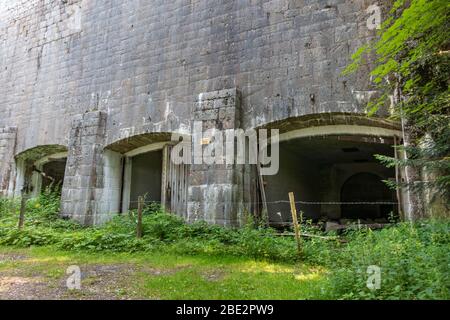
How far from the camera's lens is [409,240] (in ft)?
12.5

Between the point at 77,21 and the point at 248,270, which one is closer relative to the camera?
the point at 248,270

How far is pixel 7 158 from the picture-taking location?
33.4ft

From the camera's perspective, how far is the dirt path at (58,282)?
3.54 metres

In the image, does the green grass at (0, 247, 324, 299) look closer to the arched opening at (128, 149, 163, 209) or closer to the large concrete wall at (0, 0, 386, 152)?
the large concrete wall at (0, 0, 386, 152)

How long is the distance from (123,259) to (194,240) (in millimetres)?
1254

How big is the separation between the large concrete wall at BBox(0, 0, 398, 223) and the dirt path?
131 inches

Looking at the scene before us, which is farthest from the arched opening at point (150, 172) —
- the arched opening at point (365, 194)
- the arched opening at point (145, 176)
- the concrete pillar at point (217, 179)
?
the arched opening at point (365, 194)

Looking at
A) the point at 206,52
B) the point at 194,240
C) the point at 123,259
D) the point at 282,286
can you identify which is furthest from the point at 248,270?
the point at 206,52

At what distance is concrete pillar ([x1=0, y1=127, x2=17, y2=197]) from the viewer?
10.1m

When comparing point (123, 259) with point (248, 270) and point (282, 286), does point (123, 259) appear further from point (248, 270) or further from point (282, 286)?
point (282, 286)

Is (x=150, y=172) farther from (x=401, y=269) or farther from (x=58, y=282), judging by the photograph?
(x=401, y=269)

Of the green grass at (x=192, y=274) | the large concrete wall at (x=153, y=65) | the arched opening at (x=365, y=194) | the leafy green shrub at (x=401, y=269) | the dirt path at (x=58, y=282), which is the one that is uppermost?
the large concrete wall at (x=153, y=65)

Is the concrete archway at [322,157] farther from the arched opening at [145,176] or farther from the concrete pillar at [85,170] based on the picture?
the concrete pillar at [85,170]

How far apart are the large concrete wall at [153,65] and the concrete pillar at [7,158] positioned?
0.21 meters
